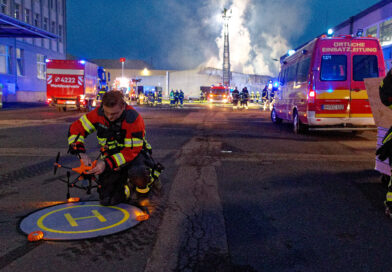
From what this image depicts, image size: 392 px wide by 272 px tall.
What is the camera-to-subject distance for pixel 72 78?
24.4 meters

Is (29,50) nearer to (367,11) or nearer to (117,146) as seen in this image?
(367,11)

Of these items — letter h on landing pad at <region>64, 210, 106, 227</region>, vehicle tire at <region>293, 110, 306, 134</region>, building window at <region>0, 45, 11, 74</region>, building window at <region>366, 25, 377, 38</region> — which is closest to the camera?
letter h on landing pad at <region>64, 210, 106, 227</region>

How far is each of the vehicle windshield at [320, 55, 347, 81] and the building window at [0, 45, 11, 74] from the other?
36.3 metres

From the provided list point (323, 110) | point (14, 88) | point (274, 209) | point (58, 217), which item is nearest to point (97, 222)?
point (58, 217)

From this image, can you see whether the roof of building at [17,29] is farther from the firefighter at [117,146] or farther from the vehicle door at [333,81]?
the firefighter at [117,146]

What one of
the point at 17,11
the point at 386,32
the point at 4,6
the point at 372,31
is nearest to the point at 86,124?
the point at 386,32

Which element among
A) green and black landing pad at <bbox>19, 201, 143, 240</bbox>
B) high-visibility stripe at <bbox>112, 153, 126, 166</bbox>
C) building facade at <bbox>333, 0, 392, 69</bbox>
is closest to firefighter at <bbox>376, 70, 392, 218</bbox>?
green and black landing pad at <bbox>19, 201, 143, 240</bbox>

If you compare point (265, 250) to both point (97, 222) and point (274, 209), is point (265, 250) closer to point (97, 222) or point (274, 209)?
point (274, 209)

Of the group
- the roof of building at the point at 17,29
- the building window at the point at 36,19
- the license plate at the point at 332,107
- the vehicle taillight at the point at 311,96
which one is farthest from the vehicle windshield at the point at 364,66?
the building window at the point at 36,19

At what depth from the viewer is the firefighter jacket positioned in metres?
4.20

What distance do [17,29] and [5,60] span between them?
44.4 ft

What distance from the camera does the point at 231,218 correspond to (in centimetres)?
400

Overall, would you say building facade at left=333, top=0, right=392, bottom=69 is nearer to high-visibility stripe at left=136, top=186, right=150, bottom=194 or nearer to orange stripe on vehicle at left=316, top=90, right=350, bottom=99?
orange stripe on vehicle at left=316, top=90, right=350, bottom=99

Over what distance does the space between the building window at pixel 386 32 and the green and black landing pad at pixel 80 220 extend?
86.0 ft
